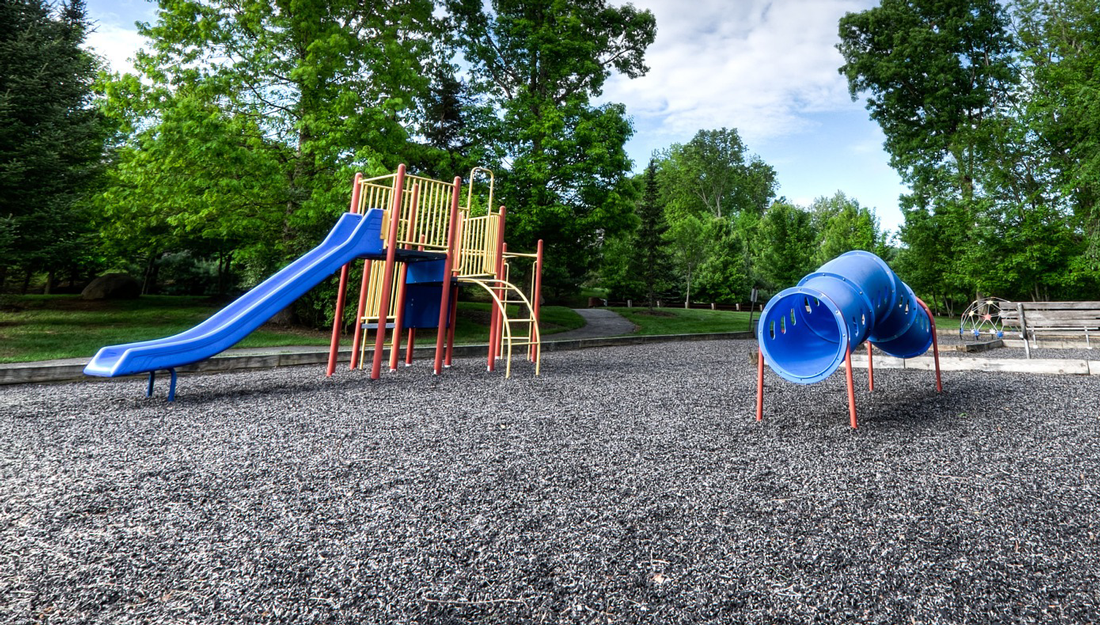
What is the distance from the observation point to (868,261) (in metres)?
5.34

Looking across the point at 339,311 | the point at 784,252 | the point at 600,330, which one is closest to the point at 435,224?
the point at 339,311

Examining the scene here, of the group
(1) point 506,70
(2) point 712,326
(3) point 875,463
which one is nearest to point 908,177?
(2) point 712,326

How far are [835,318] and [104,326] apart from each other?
51.9 ft

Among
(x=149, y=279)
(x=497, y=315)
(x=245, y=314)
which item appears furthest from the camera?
(x=149, y=279)

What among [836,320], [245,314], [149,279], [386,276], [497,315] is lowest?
[245,314]

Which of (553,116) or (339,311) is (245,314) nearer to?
(339,311)

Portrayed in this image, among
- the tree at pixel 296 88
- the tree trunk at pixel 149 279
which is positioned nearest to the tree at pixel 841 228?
the tree at pixel 296 88

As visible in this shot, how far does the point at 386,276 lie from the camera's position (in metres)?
7.19

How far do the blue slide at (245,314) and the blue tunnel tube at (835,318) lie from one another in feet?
17.3

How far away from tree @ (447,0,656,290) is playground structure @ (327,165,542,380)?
739cm

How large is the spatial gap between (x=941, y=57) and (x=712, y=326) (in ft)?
54.4

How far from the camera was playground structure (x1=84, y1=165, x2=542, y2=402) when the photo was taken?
5.72 meters

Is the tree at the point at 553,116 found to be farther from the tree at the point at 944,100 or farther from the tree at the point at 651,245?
the tree at the point at 944,100

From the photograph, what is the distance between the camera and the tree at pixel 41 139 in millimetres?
10508
